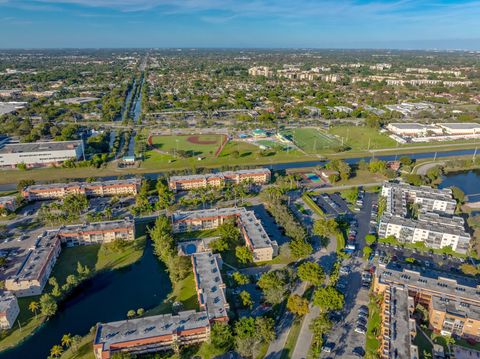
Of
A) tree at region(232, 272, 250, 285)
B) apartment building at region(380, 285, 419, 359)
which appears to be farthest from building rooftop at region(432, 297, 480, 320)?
tree at region(232, 272, 250, 285)

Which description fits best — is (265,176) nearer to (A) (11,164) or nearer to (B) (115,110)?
(A) (11,164)

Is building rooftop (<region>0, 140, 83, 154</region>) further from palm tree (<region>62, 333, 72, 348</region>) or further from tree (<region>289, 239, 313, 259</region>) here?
tree (<region>289, 239, 313, 259</region>)

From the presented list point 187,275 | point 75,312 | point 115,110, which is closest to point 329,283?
point 187,275

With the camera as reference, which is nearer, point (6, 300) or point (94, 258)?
point (6, 300)

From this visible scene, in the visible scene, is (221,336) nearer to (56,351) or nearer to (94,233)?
(56,351)

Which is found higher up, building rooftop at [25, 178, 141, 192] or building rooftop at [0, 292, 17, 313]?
building rooftop at [25, 178, 141, 192]

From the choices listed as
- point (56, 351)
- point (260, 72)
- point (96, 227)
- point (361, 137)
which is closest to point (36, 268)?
point (96, 227)
